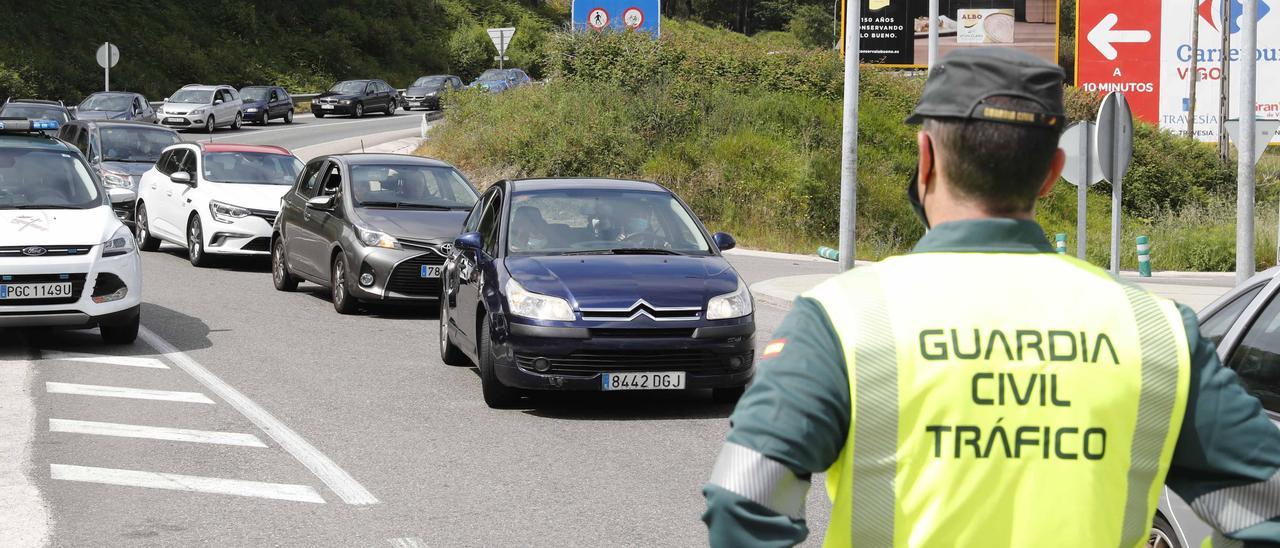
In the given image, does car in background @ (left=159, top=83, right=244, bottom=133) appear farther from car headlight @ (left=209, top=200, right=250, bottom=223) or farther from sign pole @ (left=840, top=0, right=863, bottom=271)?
sign pole @ (left=840, top=0, right=863, bottom=271)

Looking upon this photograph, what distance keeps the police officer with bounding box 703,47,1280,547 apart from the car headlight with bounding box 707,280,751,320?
768 centimetres

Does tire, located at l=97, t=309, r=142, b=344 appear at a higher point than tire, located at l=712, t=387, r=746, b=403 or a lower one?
higher

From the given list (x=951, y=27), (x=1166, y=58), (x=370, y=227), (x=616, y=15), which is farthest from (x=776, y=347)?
(x=1166, y=58)

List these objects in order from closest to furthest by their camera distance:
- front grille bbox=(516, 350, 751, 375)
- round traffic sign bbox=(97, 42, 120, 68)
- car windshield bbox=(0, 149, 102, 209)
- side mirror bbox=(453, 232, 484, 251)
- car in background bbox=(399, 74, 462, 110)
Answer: front grille bbox=(516, 350, 751, 375), side mirror bbox=(453, 232, 484, 251), car windshield bbox=(0, 149, 102, 209), round traffic sign bbox=(97, 42, 120, 68), car in background bbox=(399, 74, 462, 110)

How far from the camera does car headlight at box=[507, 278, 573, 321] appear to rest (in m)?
9.84

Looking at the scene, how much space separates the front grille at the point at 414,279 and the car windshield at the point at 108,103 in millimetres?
31204

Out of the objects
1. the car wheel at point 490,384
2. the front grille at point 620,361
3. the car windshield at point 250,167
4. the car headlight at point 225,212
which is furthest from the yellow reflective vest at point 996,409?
the car windshield at point 250,167

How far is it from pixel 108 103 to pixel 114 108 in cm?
46

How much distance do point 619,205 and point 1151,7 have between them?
43.6 m

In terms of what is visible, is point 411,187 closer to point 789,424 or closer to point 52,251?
point 52,251

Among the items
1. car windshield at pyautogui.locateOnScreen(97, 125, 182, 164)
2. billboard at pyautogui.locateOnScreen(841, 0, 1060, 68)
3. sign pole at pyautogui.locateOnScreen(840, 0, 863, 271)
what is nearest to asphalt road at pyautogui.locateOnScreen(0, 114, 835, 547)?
sign pole at pyautogui.locateOnScreen(840, 0, 863, 271)

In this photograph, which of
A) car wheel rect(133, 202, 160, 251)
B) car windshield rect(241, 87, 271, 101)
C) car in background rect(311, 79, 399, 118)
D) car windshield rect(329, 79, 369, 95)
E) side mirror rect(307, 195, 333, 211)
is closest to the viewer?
side mirror rect(307, 195, 333, 211)

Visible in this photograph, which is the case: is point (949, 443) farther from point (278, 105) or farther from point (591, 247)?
point (278, 105)

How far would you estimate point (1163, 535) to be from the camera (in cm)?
480
